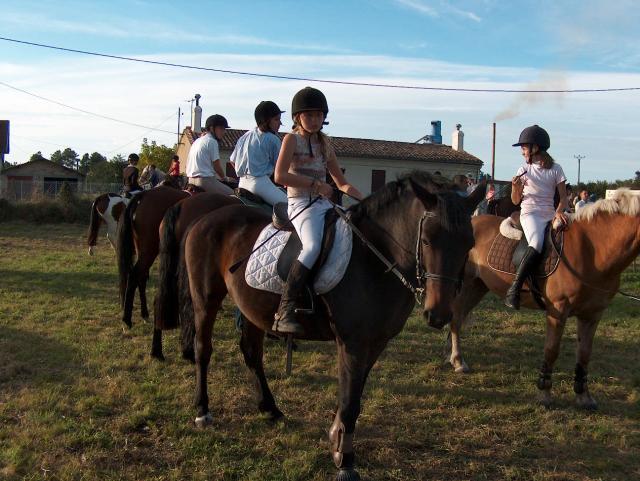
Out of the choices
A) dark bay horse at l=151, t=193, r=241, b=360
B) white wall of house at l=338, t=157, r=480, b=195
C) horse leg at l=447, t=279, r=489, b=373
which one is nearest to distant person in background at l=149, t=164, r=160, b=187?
dark bay horse at l=151, t=193, r=241, b=360

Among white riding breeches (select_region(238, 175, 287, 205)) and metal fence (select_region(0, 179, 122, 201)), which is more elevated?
metal fence (select_region(0, 179, 122, 201))

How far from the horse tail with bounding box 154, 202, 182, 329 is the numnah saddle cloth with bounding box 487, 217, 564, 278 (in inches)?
144

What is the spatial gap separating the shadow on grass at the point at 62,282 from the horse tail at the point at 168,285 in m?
4.66

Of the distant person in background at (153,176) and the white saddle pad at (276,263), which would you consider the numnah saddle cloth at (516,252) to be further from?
the distant person in background at (153,176)

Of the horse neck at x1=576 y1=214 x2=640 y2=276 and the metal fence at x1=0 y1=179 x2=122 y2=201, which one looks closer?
the horse neck at x1=576 y1=214 x2=640 y2=276

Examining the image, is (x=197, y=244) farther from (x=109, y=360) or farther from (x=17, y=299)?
(x=17, y=299)

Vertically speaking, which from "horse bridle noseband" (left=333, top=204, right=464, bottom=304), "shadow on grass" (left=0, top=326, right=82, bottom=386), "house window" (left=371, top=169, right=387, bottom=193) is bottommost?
"shadow on grass" (left=0, top=326, right=82, bottom=386)

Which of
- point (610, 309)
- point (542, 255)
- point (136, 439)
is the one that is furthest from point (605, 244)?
point (610, 309)

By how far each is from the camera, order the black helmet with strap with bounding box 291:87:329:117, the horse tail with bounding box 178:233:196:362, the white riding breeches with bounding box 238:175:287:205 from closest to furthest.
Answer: the black helmet with strap with bounding box 291:87:329:117 < the horse tail with bounding box 178:233:196:362 < the white riding breeches with bounding box 238:175:287:205

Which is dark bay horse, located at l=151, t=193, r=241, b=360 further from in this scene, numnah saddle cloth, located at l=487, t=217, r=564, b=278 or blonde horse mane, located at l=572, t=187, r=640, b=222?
blonde horse mane, located at l=572, t=187, r=640, b=222

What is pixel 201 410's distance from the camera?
16.0 ft

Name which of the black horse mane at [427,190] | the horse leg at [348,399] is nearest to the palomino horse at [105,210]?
the black horse mane at [427,190]

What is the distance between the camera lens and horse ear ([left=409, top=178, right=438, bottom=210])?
346 cm

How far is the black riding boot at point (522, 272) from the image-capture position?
19.3 feet
